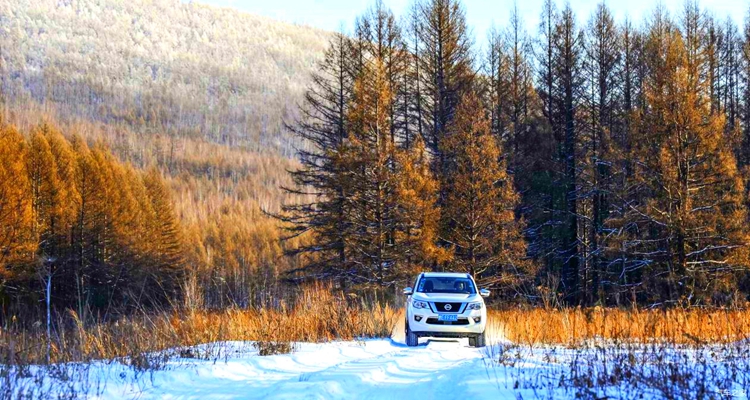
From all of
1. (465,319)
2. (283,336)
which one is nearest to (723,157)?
(465,319)

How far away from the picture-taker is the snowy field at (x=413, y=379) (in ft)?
22.6

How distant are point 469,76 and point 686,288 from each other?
15424 millimetres

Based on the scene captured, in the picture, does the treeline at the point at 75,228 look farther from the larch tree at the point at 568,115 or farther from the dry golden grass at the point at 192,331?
the dry golden grass at the point at 192,331

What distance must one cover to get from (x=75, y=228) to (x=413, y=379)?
154 ft

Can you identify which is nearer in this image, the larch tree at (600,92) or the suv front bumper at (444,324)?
the suv front bumper at (444,324)

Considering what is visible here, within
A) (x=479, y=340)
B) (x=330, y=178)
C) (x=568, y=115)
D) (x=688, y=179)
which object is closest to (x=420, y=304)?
(x=479, y=340)

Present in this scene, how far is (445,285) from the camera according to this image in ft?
51.9

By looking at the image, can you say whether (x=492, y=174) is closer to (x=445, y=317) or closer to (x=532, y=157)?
(x=532, y=157)

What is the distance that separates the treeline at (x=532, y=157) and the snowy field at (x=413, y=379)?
1141 centimetres

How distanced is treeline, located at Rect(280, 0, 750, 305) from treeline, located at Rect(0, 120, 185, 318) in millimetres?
17566

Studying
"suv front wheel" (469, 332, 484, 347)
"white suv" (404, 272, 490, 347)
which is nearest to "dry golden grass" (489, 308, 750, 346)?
"suv front wheel" (469, 332, 484, 347)

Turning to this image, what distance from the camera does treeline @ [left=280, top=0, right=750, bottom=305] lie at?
2611 cm

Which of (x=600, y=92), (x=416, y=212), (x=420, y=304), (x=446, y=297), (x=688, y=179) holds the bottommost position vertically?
(x=420, y=304)

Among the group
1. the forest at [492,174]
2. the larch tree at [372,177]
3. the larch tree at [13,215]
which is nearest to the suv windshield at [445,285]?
the forest at [492,174]
